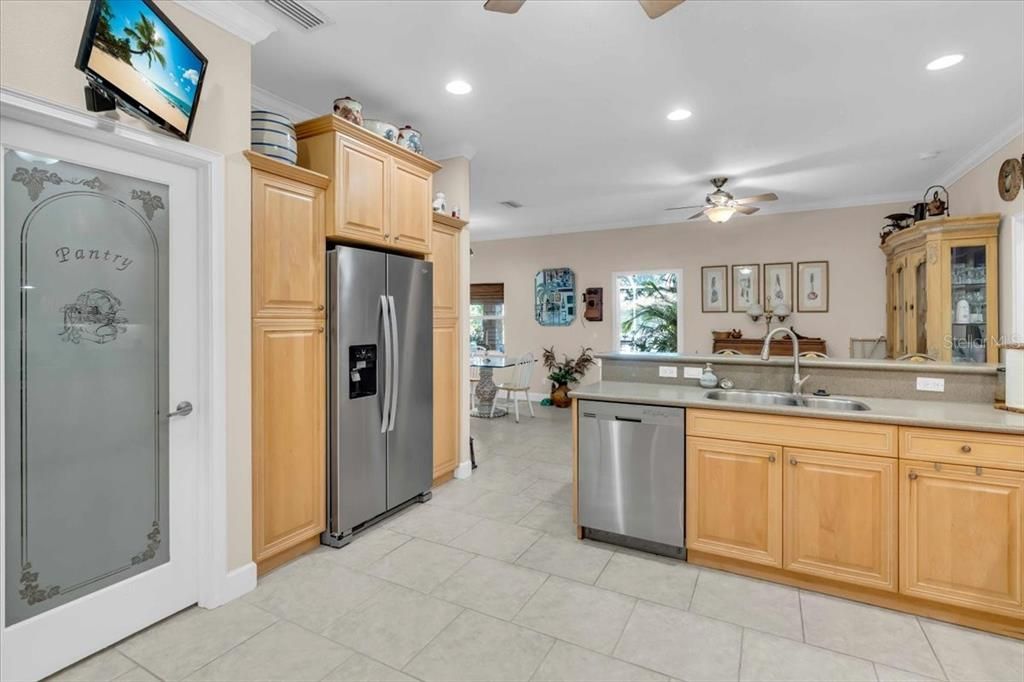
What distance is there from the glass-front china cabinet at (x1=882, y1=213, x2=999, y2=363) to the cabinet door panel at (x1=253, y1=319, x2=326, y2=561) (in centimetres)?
500

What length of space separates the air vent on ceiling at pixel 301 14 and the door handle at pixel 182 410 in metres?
1.86

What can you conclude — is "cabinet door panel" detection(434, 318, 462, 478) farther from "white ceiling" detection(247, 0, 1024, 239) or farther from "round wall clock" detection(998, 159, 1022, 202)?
"round wall clock" detection(998, 159, 1022, 202)

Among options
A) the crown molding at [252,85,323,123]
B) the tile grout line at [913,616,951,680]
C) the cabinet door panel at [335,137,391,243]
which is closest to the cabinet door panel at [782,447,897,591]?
the tile grout line at [913,616,951,680]

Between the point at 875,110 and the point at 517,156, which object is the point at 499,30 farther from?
the point at 875,110

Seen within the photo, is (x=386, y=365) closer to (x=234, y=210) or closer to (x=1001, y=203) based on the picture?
(x=234, y=210)

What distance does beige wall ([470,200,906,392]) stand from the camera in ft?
19.2

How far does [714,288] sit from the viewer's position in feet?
21.7

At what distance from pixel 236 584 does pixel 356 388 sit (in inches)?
44.6

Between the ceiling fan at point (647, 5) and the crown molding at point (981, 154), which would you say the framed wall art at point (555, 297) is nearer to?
the crown molding at point (981, 154)

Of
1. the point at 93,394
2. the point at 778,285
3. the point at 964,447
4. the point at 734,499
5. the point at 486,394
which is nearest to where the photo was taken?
the point at 93,394

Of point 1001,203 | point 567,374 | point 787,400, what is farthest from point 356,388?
point 1001,203

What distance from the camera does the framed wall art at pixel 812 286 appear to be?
19.7ft

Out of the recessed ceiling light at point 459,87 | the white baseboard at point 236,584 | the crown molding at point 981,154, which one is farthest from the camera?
the crown molding at point 981,154

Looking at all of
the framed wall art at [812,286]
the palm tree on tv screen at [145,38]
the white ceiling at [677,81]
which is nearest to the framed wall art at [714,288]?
the framed wall art at [812,286]
